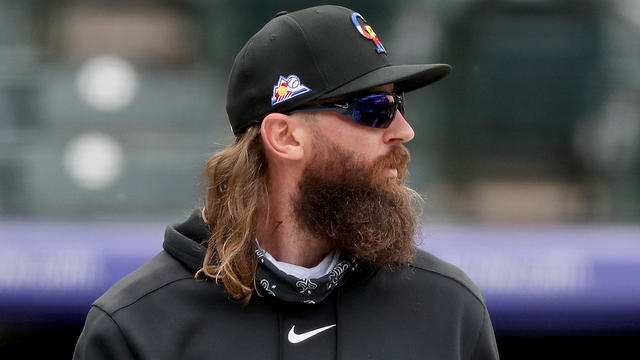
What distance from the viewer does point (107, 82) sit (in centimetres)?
579

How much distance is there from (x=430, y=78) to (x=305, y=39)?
13.8 inches

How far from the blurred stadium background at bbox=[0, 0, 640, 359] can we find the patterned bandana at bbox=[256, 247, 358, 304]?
A: 140 inches

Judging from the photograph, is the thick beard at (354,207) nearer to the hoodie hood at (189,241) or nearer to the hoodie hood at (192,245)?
the hoodie hood at (192,245)

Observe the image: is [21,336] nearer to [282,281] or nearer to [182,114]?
[182,114]

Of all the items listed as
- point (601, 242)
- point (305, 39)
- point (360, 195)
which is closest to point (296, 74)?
point (305, 39)

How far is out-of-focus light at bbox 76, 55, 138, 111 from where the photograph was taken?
5.66m

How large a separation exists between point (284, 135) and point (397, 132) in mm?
272

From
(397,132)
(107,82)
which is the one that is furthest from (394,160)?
(107,82)

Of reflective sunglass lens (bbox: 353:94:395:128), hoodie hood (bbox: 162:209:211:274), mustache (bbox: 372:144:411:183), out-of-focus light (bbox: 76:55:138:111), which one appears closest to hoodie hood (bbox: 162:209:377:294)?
hoodie hood (bbox: 162:209:211:274)

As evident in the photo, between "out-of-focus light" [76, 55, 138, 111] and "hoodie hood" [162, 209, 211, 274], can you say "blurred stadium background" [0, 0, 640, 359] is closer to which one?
"out-of-focus light" [76, 55, 138, 111]

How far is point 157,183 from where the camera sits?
19.2 feet

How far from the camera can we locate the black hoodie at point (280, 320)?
2064mm

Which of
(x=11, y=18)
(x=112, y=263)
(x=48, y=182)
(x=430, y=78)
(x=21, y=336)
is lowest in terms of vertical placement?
(x=21, y=336)

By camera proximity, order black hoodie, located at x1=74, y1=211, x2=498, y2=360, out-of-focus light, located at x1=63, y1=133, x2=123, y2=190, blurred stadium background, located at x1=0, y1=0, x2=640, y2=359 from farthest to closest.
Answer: out-of-focus light, located at x1=63, y1=133, x2=123, y2=190 → blurred stadium background, located at x1=0, y1=0, x2=640, y2=359 → black hoodie, located at x1=74, y1=211, x2=498, y2=360
